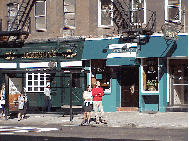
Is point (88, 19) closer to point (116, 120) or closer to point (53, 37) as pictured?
point (53, 37)

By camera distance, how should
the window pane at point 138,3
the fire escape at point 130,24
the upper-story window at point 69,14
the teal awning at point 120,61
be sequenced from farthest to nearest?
the upper-story window at point 69,14 → the window pane at point 138,3 → the fire escape at point 130,24 → the teal awning at point 120,61

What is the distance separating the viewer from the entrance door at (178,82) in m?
24.6

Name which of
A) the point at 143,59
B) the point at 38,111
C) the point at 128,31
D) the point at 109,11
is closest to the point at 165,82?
the point at 143,59

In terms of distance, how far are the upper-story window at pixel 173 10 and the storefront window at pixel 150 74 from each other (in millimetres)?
2493

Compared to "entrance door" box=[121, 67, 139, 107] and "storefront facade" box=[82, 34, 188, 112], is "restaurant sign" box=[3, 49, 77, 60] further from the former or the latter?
"entrance door" box=[121, 67, 139, 107]

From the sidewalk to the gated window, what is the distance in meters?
3.73

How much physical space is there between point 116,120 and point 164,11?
7.15 m

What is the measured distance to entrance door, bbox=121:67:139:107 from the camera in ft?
84.5

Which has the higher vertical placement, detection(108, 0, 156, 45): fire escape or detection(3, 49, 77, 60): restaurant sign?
detection(108, 0, 156, 45): fire escape

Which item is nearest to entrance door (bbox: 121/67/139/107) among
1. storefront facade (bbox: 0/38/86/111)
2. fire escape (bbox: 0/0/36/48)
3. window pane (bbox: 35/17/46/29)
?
storefront facade (bbox: 0/38/86/111)

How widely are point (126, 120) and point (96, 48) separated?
5.96m

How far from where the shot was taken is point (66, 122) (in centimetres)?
2095

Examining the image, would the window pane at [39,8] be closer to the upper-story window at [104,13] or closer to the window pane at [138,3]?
the upper-story window at [104,13]

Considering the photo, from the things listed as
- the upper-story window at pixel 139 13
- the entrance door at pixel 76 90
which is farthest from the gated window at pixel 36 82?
the upper-story window at pixel 139 13
